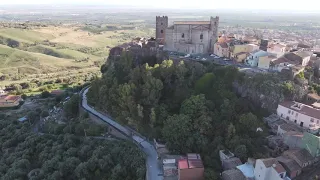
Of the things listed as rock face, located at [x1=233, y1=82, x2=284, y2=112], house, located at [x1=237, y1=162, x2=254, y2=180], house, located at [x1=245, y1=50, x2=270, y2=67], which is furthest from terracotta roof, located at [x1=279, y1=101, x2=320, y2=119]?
house, located at [x1=245, y1=50, x2=270, y2=67]

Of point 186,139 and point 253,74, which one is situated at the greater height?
point 253,74

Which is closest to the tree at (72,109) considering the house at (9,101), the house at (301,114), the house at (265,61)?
the house at (9,101)

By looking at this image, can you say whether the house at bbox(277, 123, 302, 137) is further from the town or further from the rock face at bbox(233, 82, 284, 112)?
the rock face at bbox(233, 82, 284, 112)

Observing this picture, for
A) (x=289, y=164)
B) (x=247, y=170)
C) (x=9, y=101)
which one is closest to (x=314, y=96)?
(x=289, y=164)

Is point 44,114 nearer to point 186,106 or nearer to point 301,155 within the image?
point 186,106

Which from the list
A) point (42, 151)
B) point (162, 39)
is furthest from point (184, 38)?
point (42, 151)

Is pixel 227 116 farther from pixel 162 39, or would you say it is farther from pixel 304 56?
pixel 162 39
